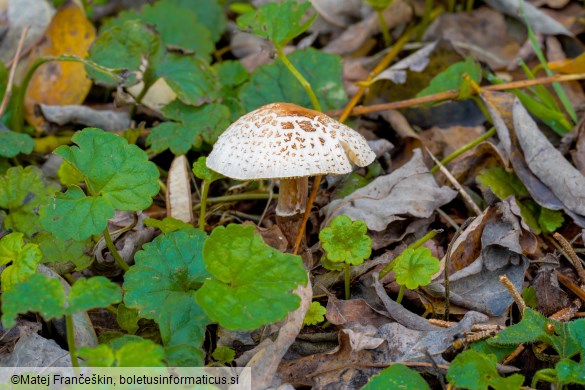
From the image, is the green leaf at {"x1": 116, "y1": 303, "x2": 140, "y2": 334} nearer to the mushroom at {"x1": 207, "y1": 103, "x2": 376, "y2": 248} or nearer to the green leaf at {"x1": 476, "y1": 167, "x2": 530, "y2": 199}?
the mushroom at {"x1": 207, "y1": 103, "x2": 376, "y2": 248}

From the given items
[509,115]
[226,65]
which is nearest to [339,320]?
[509,115]

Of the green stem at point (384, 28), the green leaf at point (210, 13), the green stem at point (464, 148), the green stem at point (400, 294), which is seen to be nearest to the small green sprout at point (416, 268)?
the green stem at point (400, 294)

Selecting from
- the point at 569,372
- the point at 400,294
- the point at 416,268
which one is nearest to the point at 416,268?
the point at 416,268

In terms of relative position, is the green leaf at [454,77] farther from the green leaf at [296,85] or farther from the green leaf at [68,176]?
the green leaf at [68,176]

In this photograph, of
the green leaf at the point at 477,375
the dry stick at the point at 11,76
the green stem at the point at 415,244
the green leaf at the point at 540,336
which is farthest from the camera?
the dry stick at the point at 11,76

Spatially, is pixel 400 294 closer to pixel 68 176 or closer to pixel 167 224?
pixel 167 224

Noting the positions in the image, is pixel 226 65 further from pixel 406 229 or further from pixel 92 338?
pixel 92 338
